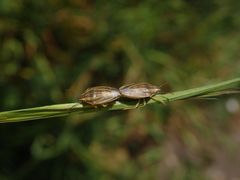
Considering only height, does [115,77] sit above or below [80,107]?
above

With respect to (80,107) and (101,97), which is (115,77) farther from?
(80,107)

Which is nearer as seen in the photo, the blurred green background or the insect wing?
the insect wing

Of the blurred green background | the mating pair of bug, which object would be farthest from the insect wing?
the blurred green background

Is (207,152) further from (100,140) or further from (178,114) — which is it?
(100,140)

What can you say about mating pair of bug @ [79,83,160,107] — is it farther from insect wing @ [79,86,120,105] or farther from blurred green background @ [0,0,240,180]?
blurred green background @ [0,0,240,180]

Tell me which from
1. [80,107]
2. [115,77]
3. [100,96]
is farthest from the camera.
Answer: [115,77]

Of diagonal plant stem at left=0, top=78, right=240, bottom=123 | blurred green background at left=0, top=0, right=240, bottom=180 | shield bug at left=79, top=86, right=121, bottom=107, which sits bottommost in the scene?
diagonal plant stem at left=0, top=78, right=240, bottom=123

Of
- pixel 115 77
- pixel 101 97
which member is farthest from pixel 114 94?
pixel 115 77

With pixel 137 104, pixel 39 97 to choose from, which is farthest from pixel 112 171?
pixel 137 104

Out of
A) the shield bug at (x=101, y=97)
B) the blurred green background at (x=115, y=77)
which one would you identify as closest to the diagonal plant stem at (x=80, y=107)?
the shield bug at (x=101, y=97)
